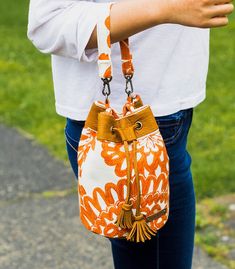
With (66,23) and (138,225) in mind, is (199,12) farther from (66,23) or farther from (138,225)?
(138,225)

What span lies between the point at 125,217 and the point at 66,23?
49 centimetres

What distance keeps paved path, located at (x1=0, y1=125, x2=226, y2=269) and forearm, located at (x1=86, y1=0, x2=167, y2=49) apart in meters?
2.07

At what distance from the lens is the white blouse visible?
1696mm

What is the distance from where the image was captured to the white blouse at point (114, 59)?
170 cm

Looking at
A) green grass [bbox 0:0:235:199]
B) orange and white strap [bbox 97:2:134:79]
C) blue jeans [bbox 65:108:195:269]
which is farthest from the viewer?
green grass [bbox 0:0:235:199]

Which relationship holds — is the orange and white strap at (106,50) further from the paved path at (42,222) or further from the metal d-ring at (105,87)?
the paved path at (42,222)

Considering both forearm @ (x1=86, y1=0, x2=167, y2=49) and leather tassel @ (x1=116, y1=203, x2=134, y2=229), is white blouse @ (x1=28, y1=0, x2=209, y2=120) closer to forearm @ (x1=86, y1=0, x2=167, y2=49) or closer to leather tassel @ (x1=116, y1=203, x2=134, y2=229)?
forearm @ (x1=86, y1=0, x2=167, y2=49)

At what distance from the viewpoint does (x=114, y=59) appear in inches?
70.9

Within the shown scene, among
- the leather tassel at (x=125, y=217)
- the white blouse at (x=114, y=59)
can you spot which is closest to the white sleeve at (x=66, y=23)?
the white blouse at (x=114, y=59)

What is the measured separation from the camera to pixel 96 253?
366 cm

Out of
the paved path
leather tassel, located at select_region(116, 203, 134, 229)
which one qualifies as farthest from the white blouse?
the paved path

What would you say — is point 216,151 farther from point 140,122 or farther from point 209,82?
point 140,122

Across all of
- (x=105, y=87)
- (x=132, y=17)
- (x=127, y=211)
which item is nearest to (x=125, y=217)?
(x=127, y=211)

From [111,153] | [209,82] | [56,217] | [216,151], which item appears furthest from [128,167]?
[209,82]
